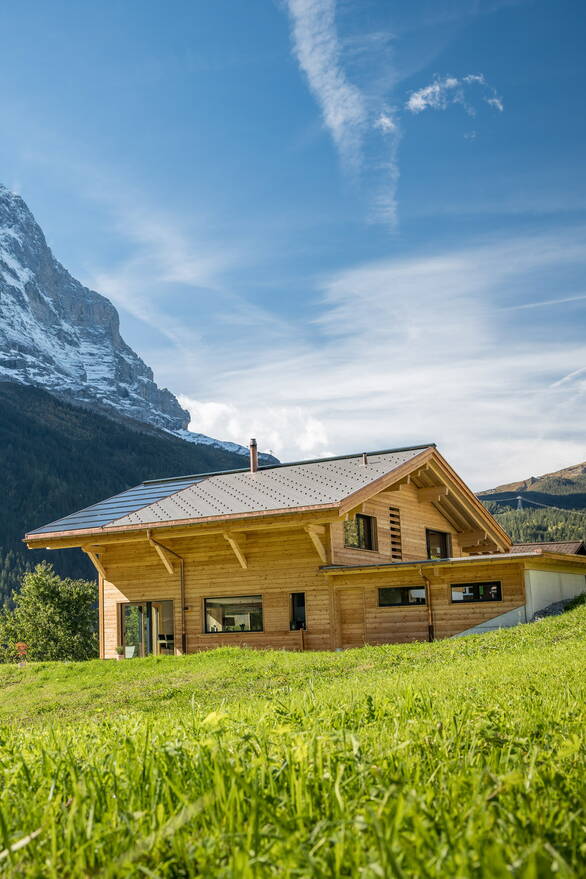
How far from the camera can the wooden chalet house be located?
68.7 ft

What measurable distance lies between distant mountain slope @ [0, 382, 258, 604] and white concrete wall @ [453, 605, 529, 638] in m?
86.3

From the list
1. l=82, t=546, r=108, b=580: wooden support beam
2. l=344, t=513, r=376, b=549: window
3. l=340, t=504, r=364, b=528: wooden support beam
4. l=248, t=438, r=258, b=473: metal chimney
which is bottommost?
l=82, t=546, r=108, b=580: wooden support beam

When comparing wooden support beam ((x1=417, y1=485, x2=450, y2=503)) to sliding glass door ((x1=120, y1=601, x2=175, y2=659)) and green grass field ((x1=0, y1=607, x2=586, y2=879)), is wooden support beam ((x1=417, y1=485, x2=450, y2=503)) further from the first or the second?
green grass field ((x1=0, y1=607, x2=586, y2=879))

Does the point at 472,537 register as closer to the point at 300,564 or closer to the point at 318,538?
the point at 300,564

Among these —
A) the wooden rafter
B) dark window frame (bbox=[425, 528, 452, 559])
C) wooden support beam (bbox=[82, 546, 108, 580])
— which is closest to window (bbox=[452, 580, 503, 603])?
the wooden rafter

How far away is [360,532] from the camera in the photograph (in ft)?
78.9

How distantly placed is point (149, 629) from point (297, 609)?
5526mm

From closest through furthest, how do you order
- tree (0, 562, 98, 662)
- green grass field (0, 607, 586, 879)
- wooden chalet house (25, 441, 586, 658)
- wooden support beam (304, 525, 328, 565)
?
green grass field (0, 607, 586, 879) < wooden chalet house (25, 441, 586, 658) < wooden support beam (304, 525, 328, 565) < tree (0, 562, 98, 662)

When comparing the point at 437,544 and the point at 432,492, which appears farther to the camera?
the point at 437,544

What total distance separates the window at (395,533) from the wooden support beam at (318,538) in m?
4.12

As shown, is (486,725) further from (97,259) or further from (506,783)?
(97,259)

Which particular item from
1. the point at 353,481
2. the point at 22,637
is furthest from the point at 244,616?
the point at 22,637

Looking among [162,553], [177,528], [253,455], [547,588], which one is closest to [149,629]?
[162,553]

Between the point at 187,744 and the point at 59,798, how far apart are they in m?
0.83
